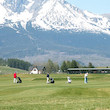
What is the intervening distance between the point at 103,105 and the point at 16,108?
7.78 meters

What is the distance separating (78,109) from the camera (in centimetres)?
3438

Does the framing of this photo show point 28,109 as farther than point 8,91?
No

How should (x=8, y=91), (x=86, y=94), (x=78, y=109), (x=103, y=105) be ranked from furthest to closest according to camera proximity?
(x=8, y=91) → (x=86, y=94) → (x=103, y=105) → (x=78, y=109)

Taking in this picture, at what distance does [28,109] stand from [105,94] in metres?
18.1

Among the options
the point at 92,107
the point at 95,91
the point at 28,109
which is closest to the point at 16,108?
the point at 28,109

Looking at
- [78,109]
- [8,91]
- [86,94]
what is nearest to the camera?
[78,109]

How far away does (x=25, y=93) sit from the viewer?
52844 millimetres

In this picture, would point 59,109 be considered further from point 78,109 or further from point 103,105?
point 103,105

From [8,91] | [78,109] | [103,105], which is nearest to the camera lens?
[78,109]

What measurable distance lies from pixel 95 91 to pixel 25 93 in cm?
894

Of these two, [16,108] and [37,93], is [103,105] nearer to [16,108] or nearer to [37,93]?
[16,108]

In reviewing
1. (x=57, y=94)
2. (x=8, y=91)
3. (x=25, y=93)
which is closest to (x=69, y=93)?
(x=57, y=94)

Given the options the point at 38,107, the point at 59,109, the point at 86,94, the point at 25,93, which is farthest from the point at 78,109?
the point at 25,93

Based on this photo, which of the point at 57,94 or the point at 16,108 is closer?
the point at 16,108
